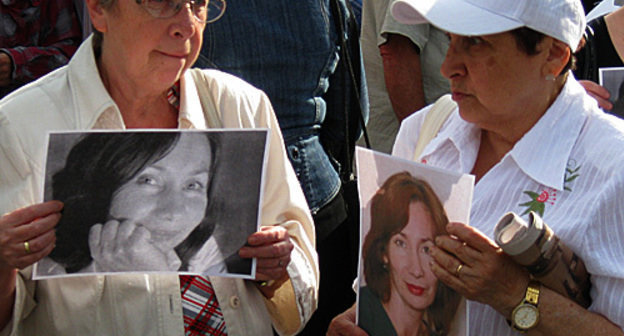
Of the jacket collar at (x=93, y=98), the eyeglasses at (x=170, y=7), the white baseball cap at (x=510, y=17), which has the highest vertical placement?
the eyeglasses at (x=170, y=7)

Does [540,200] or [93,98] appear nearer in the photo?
[540,200]

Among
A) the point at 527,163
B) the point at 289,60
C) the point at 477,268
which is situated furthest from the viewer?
the point at 289,60

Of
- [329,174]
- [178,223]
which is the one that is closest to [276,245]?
[178,223]

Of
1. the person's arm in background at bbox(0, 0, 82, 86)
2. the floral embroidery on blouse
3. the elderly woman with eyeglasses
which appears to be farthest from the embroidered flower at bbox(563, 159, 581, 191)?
the person's arm in background at bbox(0, 0, 82, 86)

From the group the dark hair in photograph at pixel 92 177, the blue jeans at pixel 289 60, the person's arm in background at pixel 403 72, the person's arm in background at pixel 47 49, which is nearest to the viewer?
the dark hair in photograph at pixel 92 177

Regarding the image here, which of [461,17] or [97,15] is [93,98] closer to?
[97,15]

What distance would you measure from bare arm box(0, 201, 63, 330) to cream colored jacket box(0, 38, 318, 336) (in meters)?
0.12

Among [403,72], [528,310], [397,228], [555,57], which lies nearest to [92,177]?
[397,228]

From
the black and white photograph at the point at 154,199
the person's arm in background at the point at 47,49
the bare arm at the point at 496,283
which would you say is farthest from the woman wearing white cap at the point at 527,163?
the person's arm in background at the point at 47,49

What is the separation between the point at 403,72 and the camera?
4.09m

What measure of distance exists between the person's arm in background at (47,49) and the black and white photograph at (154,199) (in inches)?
67.6

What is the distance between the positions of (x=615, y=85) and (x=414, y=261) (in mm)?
1113

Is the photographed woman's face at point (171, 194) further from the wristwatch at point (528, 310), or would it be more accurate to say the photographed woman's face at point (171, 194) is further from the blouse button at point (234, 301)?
the wristwatch at point (528, 310)

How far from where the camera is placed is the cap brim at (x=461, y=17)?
Answer: 79.5 inches
